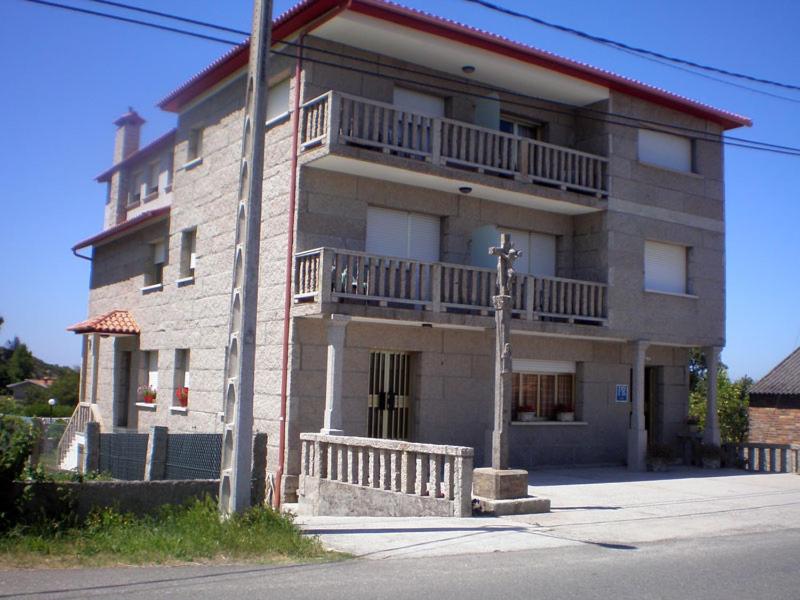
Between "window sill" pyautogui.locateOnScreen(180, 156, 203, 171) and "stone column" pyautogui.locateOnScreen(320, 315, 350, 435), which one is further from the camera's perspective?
"window sill" pyautogui.locateOnScreen(180, 156, 203, 171)

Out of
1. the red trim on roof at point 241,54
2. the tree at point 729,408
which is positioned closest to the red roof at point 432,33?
the red trim on roof at point 241,54

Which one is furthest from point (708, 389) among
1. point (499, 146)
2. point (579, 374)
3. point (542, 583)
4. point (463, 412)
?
point (542, 583)

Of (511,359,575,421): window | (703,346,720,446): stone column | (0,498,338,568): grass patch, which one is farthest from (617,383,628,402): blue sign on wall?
(0,498,338,568): grass patch

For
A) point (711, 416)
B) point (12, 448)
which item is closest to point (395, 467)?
point (12, 448)

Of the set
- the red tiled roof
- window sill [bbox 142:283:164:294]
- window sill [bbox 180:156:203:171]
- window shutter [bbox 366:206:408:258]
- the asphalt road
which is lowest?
the asphalt road

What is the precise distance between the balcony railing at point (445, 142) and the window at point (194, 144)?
581 cm

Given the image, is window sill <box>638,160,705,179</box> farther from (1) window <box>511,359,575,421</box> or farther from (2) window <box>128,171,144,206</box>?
(2) window <box>128,171,144,206</box>

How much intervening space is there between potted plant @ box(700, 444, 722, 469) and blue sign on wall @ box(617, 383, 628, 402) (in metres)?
2.23

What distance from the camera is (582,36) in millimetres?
13742

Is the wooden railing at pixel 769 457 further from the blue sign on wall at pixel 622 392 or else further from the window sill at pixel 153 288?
the window sill at pixel 153 288

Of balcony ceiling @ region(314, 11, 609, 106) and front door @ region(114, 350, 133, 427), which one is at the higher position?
balcony ceiling @ region(314, 11, 609, 106)

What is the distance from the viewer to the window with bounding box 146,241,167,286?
76.5ft

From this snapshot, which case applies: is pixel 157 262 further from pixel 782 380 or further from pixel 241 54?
pixel 782 380

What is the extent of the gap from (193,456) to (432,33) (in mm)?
8894
